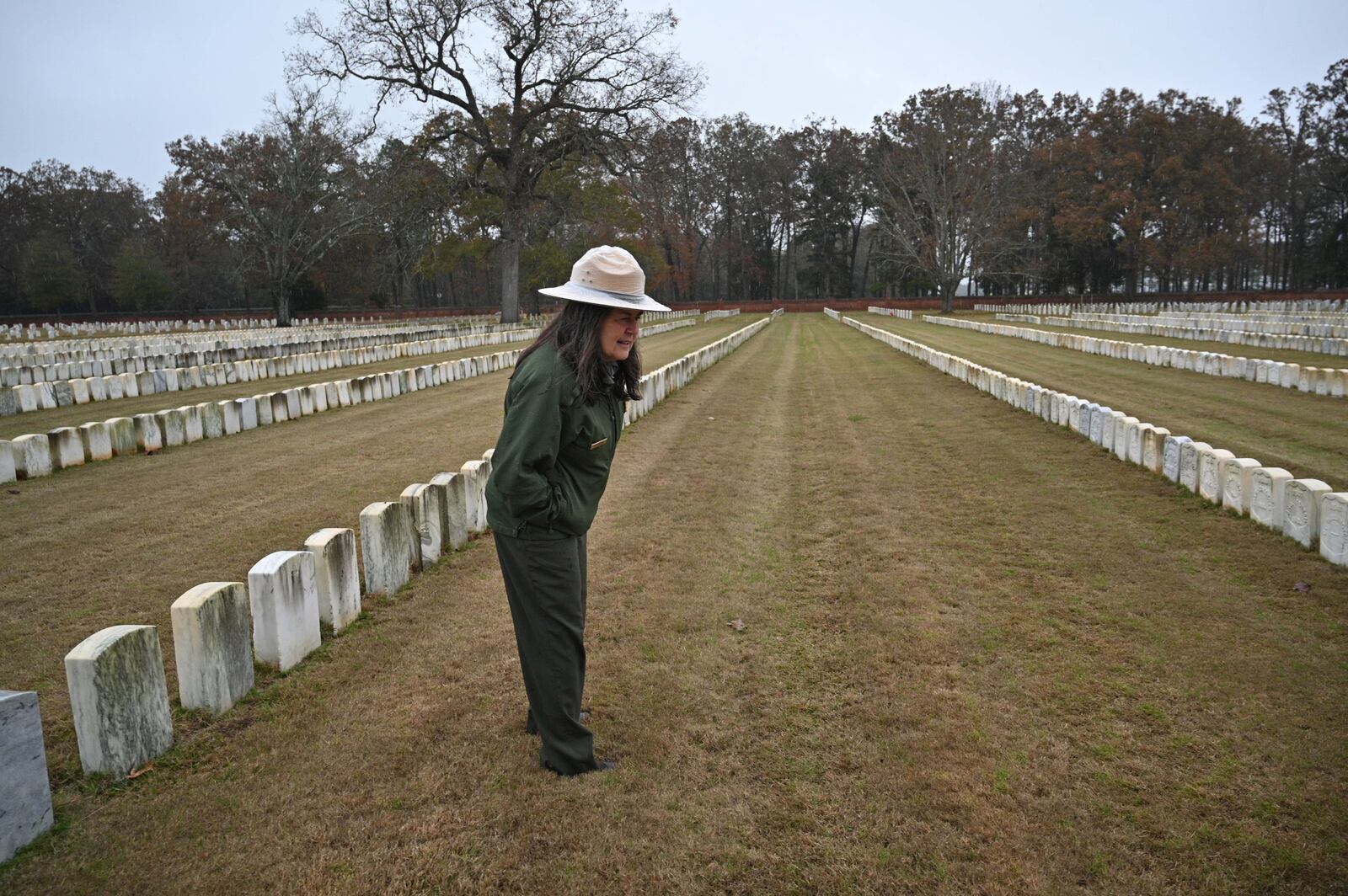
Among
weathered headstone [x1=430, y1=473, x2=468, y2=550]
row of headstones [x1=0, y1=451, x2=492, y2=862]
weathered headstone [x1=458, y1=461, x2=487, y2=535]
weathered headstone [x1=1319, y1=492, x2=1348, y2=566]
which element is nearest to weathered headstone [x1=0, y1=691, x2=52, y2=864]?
row of headstones [x1=0, y1=451, x2=492, y2=862]

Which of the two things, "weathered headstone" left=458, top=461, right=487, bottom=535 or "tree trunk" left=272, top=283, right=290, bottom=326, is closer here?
"weathered headstone" left=458, top=461, right=487, bottom=535

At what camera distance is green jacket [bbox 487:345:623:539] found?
2848mm

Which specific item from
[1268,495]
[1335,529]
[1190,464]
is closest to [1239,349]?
[1190,464]

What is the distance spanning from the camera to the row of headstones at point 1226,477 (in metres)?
5.23

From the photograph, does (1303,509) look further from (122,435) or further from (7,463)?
(122,435)

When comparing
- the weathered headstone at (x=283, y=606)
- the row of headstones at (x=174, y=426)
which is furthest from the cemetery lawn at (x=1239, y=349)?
the weathered headstone at (x=283, y=606)

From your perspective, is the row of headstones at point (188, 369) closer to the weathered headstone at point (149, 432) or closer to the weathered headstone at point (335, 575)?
the weathered headstone at point (149, 432)

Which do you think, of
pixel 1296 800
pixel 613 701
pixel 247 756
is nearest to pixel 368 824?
pixel 247 756

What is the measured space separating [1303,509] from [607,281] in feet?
16.7

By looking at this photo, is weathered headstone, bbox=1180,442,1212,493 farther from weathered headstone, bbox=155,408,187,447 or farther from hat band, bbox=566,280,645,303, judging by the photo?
weathered headstone, bbox=155,408,187,447

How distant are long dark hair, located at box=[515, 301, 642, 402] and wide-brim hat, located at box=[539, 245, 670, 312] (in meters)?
0.05

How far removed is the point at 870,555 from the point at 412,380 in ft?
36.9

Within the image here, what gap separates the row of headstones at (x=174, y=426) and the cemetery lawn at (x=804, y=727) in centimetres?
180

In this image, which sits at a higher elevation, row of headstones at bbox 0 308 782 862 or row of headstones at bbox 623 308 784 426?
row of headstones at bbox 623 308 784 426
